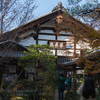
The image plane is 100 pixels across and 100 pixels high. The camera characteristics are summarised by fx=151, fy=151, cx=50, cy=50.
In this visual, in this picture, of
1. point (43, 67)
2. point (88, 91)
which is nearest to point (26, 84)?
point (43, 67)

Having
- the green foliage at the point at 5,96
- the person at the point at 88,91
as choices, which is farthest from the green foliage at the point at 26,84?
the person at the point at 88,91

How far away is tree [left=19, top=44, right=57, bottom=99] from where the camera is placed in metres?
8.42

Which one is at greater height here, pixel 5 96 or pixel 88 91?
pixel 88 91

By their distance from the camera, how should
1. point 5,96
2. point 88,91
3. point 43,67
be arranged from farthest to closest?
1. point 43,67
2. point 5,96
3. point 88,91

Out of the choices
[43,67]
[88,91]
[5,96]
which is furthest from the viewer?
[43,67]

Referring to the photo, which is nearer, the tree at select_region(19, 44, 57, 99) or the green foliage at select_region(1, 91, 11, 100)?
the green foliage at select_region(1, 91, 11, 100)

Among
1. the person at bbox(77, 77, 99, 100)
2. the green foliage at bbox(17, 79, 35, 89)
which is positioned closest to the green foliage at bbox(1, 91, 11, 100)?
the green foliage at bbox(17, 79, 35, 89)

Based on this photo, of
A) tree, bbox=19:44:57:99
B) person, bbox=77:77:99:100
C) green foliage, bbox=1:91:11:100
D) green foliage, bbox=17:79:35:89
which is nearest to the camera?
person, bbox=77:77:99:100

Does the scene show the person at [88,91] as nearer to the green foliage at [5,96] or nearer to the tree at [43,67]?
the tree at [43,67]

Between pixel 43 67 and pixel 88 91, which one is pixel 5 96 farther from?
pixel 88 91

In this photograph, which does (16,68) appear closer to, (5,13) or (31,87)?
(31,87)

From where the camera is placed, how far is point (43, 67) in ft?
30.0

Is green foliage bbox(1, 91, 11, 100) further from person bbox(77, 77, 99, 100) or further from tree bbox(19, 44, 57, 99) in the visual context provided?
person bbox(77, 77, 99, 100)

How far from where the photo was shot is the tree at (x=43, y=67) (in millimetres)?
8422
